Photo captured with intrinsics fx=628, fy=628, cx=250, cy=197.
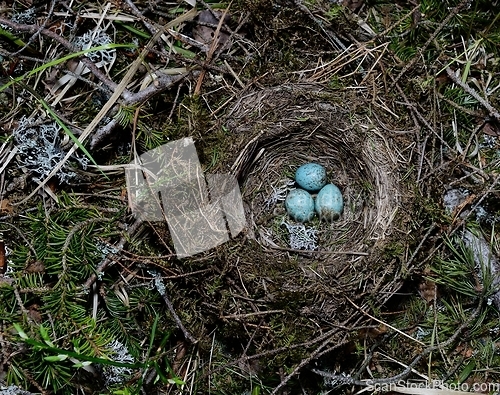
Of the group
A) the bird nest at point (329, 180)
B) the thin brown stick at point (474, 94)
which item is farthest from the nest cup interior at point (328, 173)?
the thin brown stick at point (474, 94)

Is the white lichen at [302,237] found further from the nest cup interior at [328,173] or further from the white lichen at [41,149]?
the white lichen at [41,149]

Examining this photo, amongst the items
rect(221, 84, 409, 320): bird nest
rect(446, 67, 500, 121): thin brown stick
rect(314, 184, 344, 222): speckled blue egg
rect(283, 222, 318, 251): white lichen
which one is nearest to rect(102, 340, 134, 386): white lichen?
rect(221, 84, 409, 320): bird nest

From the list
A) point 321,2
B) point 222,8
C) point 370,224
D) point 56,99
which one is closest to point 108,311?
point 56,99

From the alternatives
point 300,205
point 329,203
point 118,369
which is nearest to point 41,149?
point 118,369

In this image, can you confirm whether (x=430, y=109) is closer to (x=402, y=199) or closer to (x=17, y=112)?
(x=402, y=199)

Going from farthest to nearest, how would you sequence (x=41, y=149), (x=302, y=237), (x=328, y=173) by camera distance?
(x=328, y=173) → (x=302, y=237) → (x=41, y=149)

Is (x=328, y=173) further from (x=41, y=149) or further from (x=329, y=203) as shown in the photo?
(x=41, y=149)
